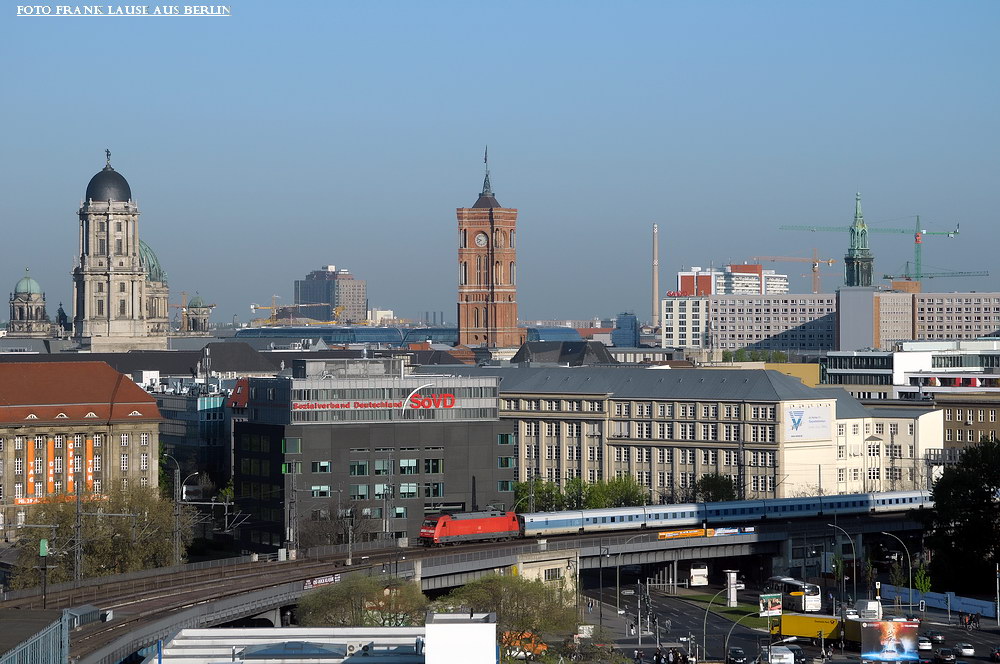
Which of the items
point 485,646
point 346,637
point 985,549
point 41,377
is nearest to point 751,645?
point 985,549

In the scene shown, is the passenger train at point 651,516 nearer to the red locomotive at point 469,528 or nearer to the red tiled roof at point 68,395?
the red locomotive at point 469,528

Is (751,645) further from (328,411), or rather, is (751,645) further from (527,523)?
(328,411)

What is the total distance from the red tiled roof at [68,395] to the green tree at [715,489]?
163ft

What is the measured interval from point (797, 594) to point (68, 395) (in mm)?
75230

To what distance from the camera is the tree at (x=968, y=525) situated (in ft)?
417

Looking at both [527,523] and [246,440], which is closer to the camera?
[527,523]

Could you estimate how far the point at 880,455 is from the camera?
615ft

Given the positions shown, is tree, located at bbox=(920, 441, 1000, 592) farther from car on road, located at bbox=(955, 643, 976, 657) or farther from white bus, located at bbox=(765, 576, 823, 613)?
car on road, located at bbox=(955, 643, 976, 657)

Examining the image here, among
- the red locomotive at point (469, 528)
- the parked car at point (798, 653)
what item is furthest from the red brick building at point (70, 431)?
the parked car at point (798, 653)

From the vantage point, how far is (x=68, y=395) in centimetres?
16838

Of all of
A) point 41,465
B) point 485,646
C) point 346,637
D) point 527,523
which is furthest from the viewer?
point 41,465

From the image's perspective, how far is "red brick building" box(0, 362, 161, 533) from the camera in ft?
530

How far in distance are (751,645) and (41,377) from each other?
83537 millimetres

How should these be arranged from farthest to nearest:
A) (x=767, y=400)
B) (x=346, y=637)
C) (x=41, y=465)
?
(x=767, y=400) < (x=41, y=465) < (x=346, y=637)
